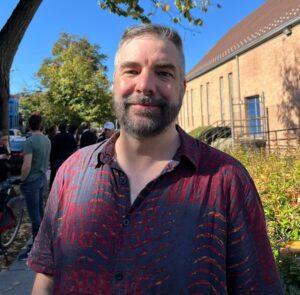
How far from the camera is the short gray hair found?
5.90ft

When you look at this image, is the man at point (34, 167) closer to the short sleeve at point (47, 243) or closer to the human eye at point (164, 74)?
the short sleeve at point (47, 243)

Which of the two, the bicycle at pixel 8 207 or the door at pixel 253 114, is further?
the door at pixel 253 114

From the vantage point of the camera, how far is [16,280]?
5367 millimetres

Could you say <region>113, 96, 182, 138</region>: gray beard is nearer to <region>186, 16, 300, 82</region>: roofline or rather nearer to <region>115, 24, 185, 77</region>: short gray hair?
<region>115, 24, 185, 77</region>: short gray hair

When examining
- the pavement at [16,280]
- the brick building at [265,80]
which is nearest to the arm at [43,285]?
the pavement at [16,280]

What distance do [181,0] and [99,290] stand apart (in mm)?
9280

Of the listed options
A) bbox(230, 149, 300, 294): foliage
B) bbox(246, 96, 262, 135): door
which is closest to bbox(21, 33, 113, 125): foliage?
bbox(246, 96, 262, 135): door

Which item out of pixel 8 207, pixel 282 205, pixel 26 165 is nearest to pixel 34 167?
pixel 26 165

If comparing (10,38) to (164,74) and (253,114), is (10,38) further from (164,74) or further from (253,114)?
(253,114)

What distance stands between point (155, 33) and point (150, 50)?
9 centimetres

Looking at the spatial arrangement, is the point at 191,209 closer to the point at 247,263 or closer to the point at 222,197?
the point at 222,197

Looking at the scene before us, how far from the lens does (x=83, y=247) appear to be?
1.73 m

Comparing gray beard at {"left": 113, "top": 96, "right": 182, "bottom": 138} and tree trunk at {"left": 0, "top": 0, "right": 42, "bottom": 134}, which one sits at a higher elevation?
tree trunk at {"left": 0, "top": 0, "right": 42, "bottom": 134}

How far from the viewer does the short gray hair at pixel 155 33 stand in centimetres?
180
